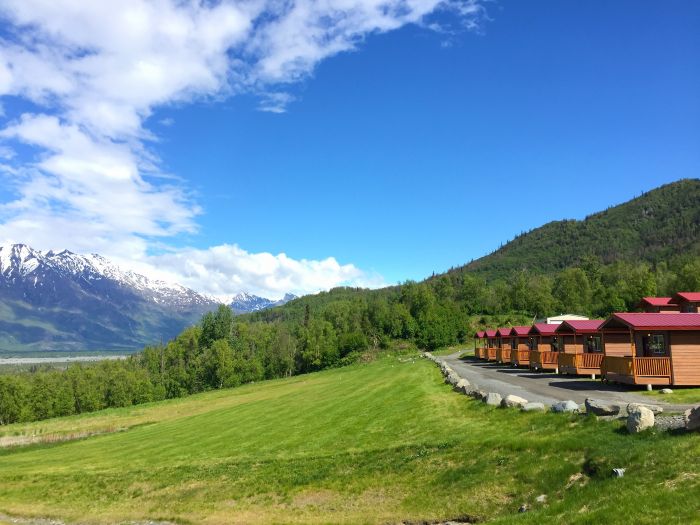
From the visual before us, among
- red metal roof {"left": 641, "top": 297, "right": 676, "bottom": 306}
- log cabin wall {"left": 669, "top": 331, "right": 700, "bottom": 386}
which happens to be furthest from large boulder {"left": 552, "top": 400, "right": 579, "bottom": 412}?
red metal roof {"left": 641, "top": 297, "right": 676, "bottom": 306}

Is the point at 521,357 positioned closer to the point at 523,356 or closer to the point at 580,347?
the point at 523,356

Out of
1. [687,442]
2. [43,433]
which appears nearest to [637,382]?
[687,442]

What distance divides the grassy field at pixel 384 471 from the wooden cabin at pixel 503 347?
3089 cm

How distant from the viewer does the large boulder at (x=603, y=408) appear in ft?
67.4

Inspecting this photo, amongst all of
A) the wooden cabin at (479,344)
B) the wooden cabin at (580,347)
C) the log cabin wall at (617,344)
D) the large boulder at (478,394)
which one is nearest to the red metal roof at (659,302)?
the wooden cabin at (580,347)

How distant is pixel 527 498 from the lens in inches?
647

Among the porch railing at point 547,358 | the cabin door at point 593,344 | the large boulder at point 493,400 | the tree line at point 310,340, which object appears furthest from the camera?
the tree line at point 310,340

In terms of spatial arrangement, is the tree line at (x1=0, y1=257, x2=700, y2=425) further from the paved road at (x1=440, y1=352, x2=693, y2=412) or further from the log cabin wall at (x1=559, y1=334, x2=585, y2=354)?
the paved road at (x1=440, y1=352, x2=693, y2=412)

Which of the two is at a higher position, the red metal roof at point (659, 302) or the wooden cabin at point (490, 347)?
the red metal roof at point (659, 302)

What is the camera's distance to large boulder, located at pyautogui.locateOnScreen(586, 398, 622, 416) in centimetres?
2053

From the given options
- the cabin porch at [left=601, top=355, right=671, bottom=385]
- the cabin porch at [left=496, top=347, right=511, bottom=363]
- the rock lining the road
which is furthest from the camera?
the cabin porch at [left=496, top=347, right=511, bottom=363]

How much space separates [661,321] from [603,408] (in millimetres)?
16320

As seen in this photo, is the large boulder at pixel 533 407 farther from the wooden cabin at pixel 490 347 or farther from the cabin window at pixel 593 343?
the wooden cabin at pixel 490 347

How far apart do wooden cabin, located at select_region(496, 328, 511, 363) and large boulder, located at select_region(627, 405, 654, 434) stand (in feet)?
171
